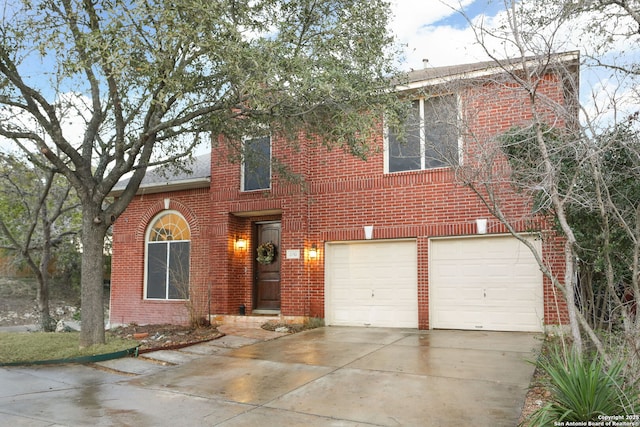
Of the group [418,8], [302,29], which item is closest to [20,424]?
[302,29]

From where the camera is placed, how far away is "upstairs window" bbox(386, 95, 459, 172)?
21.4ft

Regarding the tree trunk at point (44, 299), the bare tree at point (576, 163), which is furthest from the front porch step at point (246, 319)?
the bare tree at point (576, 163)

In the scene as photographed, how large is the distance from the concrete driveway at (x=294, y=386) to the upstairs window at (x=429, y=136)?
2811mm

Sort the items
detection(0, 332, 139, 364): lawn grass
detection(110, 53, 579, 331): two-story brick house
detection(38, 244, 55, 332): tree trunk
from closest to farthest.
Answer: detection(0, 332, 139, 364): lawn grass → detection(110, 53, 579, 331): two-story brick house → detection(38, 244, 55, 332): tree trunk

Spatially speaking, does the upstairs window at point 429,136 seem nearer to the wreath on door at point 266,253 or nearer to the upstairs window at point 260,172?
the upstairs window at point 260,172

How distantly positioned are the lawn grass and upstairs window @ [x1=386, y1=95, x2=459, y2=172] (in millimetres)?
6101

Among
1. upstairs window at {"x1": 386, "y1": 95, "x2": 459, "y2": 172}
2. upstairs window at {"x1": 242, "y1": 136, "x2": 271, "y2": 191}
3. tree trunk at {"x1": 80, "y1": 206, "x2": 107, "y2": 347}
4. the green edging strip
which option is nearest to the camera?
upstairs window at {"x1": 386, "y1": 95, "x2": 459, "y2": 172}

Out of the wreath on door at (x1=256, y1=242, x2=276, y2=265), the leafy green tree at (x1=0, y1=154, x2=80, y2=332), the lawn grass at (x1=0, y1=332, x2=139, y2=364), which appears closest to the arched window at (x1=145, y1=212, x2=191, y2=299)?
the wreath on door at (x1=256, y1=242, x2=276, y2=265)

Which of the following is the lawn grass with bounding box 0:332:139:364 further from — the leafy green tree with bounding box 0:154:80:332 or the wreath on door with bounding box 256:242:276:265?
the wreath on door with bounding box 256:242:276:265

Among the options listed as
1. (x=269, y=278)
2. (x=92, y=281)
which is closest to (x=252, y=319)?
(x=269, y=278)

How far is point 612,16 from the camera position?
21.1ft

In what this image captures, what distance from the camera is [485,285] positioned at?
32.8ft

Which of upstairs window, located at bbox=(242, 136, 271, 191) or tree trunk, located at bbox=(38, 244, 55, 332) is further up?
upstairs window, located at bbox=(242, 136, 271, 191)

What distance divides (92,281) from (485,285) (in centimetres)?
764
